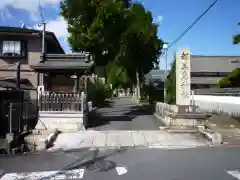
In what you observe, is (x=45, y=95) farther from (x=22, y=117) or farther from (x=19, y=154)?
(x=19, y=154)

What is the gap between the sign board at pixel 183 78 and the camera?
632 inches

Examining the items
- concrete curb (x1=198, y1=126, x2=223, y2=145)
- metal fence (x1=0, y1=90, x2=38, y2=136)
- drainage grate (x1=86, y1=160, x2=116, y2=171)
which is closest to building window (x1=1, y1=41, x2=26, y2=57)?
metal fence (x1=0, y1=90, x2=38, y2=136)

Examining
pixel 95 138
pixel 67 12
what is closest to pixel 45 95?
pixel 95 138

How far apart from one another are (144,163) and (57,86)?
398 inches

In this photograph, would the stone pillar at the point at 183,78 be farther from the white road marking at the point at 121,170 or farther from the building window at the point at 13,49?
the building window at the point at 13,49

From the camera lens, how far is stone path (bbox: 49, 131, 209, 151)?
39.2 feet

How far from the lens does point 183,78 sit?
16.2m

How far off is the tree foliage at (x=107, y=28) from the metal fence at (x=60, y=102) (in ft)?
33.8

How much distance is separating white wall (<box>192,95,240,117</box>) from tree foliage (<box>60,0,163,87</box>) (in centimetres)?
774

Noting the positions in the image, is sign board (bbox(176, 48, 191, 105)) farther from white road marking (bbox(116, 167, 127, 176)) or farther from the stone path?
white road marking (bbox(116, 167, 127, 176))

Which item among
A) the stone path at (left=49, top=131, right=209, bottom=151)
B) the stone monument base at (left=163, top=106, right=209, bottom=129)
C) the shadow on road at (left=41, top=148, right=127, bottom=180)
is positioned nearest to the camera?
the shadow on road at (left=41, top=148, right=127, bottom=180)

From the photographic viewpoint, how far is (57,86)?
17.8m

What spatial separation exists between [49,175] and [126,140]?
16.8 ft

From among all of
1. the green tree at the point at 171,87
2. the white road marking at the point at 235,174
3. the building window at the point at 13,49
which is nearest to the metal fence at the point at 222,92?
the green tree at the point at 171,87
